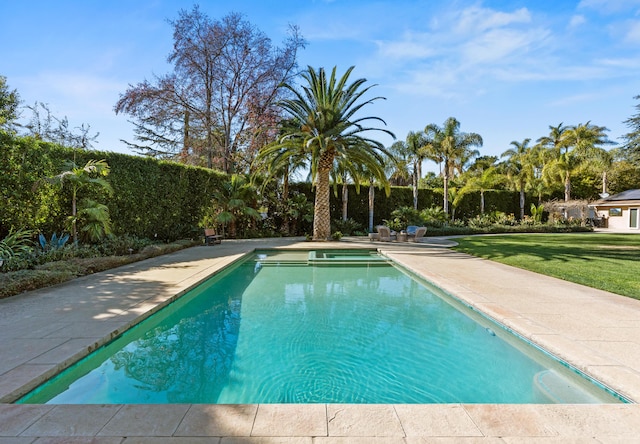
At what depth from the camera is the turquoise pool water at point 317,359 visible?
2.96 meters

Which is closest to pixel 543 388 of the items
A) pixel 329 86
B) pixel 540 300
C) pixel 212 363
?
pixel 540 300

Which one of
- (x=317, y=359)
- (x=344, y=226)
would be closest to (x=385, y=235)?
(x=344, y=226)

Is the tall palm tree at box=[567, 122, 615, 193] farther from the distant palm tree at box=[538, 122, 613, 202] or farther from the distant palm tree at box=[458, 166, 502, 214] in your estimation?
the distant palm tree at box=[458, 166, 502, 214]

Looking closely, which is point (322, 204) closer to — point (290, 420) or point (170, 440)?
point (290, 420)

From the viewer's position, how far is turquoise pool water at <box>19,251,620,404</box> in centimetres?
296

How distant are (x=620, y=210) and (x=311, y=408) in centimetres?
3626

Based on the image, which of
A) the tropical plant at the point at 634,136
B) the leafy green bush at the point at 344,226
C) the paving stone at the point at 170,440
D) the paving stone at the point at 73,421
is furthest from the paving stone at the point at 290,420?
the tropical plant at the point at 634,136

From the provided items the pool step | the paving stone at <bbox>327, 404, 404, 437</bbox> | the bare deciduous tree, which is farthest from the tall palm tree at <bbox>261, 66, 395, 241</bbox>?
the paving stone at <bbox>327, 404, 404, 437</bbox>

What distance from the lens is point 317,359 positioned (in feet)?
12.3

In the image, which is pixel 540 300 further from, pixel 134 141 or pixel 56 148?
pixel 134 141

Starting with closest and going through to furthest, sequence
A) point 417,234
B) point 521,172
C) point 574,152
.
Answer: point 417,234
point 521,172
point 574,152

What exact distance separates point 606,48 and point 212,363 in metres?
15.5

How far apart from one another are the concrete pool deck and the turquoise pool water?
8.9 inches

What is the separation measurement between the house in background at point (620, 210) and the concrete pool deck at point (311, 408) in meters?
29.6
